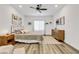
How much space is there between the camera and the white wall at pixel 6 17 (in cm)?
458

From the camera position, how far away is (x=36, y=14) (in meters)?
6.88

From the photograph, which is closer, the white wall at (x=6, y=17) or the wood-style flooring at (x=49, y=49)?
the wood-style flooring at (x=49, y=49)

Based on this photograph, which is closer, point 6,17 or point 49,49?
point 49,49

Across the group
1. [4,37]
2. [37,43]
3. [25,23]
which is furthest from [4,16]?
[37,43]

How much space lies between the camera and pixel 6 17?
5.07 metres

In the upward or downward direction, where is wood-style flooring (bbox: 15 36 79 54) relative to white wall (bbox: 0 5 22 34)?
downward

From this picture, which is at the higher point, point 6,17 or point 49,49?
point 6,17

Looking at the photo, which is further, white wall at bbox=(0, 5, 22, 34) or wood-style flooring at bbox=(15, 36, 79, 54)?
white wall at bbox=(0, 5, 22, 34)

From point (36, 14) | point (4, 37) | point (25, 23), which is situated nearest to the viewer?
point (4, 37)

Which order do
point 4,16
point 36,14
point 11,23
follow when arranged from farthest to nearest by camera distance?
point 36,14
point 11,23
point 4,16

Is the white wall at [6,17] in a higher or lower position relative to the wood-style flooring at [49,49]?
higher

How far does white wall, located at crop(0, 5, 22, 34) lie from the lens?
15.0 ft
